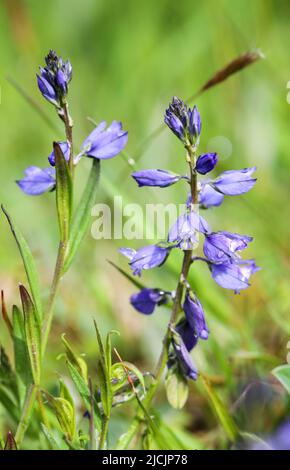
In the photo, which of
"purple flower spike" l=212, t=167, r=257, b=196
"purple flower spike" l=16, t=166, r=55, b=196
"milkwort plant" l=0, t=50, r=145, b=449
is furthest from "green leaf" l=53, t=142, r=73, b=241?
"purple flower spike" l=212, t=167, r=257, b=196

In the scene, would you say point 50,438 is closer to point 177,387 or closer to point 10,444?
point 10,444

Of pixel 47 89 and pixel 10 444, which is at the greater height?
pixel 47 89

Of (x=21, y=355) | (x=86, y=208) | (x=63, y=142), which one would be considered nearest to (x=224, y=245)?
(x=86, y=208)

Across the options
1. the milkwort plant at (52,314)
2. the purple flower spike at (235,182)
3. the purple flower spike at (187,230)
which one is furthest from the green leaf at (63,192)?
the purple flower spike at (235,182)

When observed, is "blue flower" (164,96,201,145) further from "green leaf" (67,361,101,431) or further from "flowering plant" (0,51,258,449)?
"green leaf" (67,361,101,431)

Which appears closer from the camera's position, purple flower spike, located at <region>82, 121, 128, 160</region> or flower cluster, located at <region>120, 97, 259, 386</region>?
flower cluster, located at <region>120, 97, 259, 386</region>

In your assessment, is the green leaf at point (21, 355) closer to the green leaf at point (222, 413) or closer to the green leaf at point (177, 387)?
the green leaf at point (177, 387)

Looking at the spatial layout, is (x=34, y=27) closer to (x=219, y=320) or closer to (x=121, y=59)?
(x=121, y=59)
